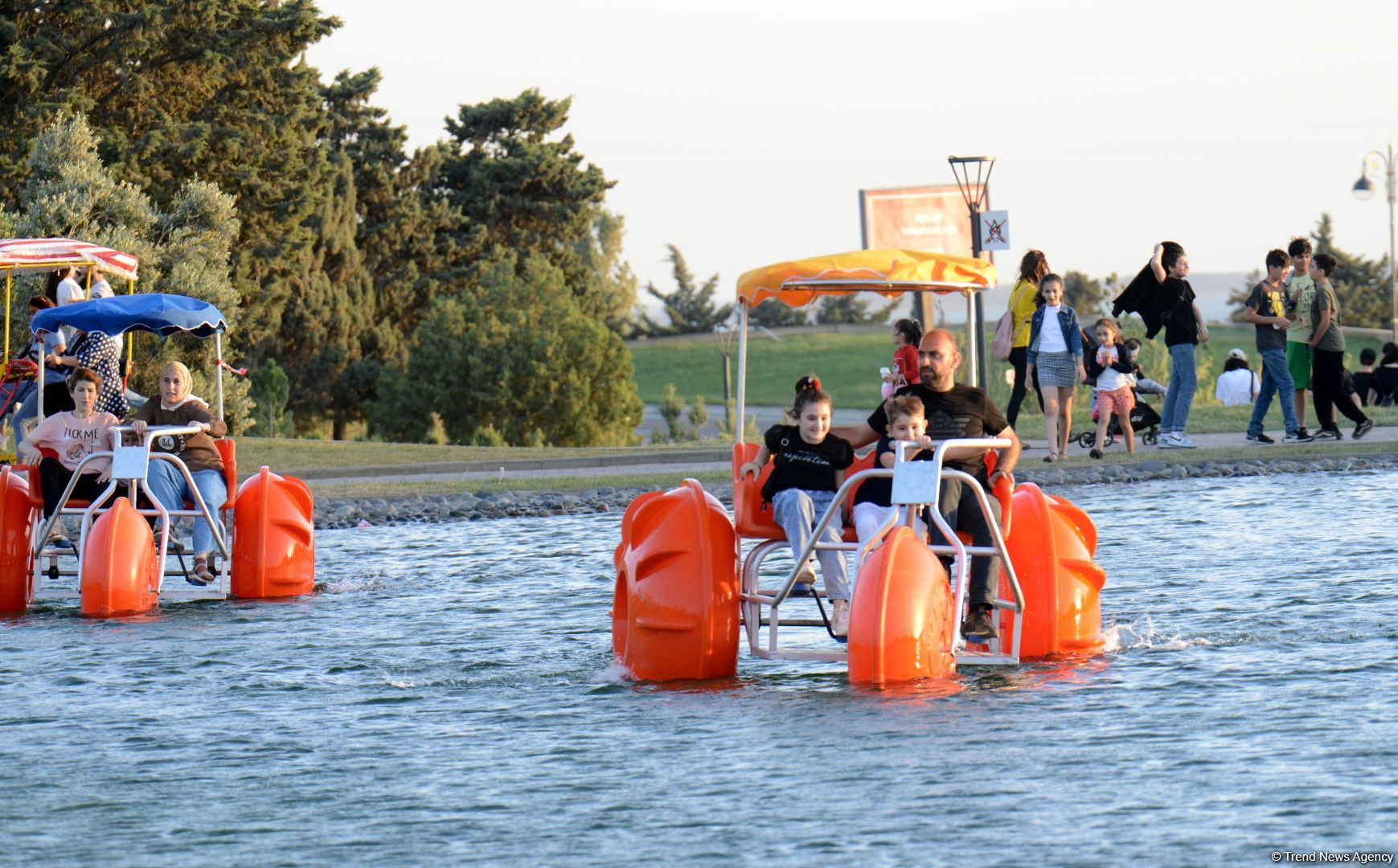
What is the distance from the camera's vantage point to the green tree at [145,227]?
108 ft

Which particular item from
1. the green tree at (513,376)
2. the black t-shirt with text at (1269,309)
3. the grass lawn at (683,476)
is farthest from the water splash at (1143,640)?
the green tree at (513,376)

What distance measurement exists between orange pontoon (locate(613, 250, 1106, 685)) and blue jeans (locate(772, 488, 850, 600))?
11cm

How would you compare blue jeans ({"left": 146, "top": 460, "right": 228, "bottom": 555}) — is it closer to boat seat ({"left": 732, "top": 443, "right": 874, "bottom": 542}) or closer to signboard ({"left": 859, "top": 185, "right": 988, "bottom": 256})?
boat seat ({"left": 732, "top": 443, "right": 874, "bottom": 542})

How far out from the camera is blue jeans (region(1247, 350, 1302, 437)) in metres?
21.0

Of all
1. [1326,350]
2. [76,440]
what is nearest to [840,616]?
[76,440]

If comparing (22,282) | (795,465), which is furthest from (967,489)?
(22,282)

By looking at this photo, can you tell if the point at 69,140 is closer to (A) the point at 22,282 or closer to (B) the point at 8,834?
(A) the point at 22,282

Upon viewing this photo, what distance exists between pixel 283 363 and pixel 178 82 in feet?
40.3

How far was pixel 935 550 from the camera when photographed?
30.8 feet

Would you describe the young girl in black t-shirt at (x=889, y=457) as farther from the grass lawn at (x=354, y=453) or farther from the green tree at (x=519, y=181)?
the green tree at (x=519, y=181)

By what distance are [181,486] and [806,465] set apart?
5.17 meters

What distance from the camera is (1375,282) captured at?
257 ft

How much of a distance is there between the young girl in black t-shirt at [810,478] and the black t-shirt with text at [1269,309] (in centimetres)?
1191

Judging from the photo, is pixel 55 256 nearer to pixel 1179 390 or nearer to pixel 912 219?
pixel 1179 390
